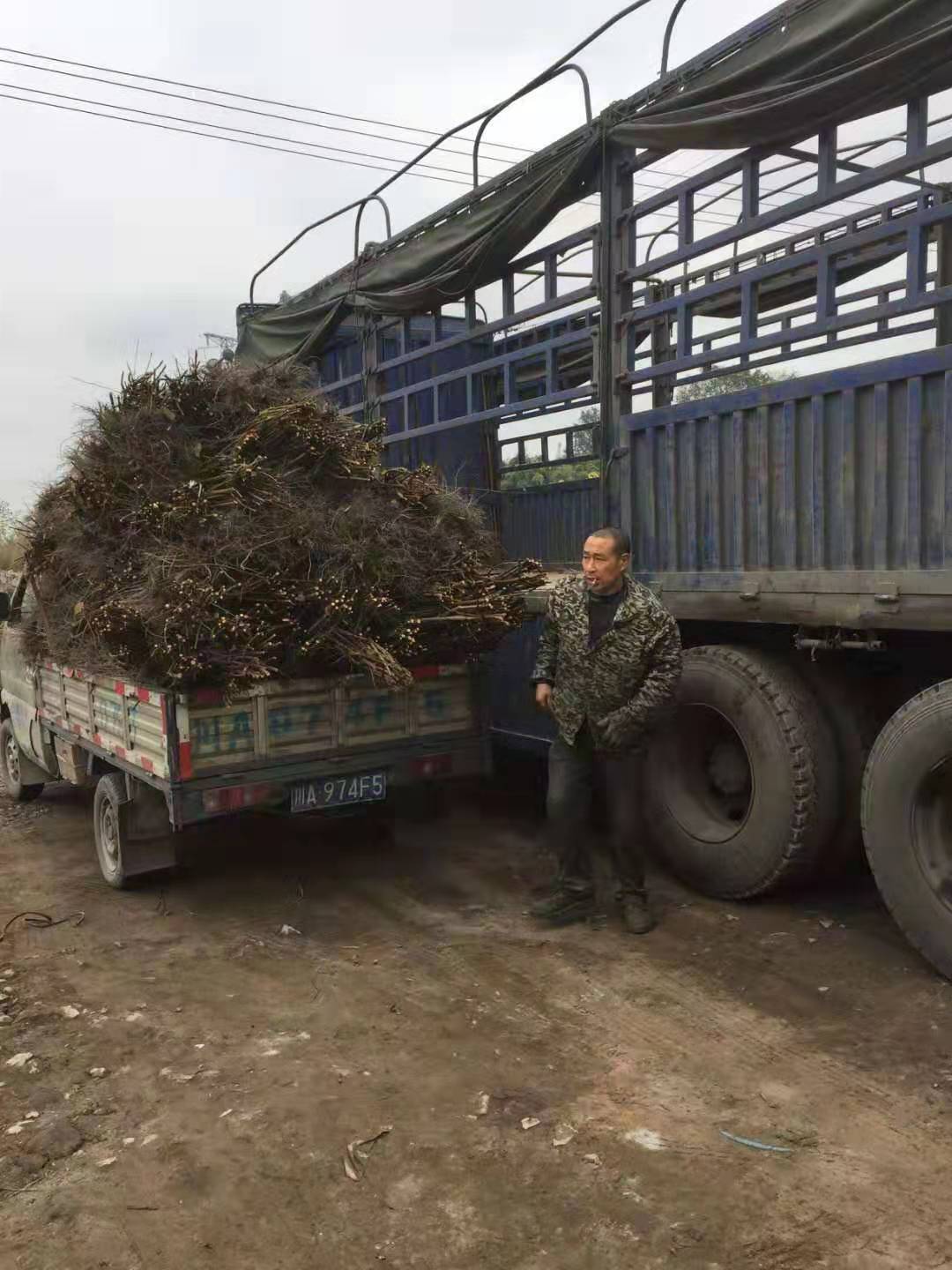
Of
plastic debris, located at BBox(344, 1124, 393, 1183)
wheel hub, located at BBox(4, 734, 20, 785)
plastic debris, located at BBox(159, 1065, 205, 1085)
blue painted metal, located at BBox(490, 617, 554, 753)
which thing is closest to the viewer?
plastic debris, located at BBox(344, 1124, 393, 1183)

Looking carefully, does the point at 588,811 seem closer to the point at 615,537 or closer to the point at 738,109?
the point at 615,537

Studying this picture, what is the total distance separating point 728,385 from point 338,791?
2818 millimetres

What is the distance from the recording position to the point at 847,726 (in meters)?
4.42

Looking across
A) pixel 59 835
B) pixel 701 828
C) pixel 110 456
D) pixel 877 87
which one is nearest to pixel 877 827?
pixel 701 828

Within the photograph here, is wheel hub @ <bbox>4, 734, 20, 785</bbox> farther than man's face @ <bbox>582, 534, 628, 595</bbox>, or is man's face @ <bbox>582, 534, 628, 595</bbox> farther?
wheel hub @ <bbox>4, 734, 20, 785</bbox>

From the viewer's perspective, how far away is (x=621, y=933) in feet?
14.6

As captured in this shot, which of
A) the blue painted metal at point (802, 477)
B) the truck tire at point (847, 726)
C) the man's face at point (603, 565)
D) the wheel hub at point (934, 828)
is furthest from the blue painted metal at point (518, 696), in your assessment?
the wheel hub at point (934, 828)

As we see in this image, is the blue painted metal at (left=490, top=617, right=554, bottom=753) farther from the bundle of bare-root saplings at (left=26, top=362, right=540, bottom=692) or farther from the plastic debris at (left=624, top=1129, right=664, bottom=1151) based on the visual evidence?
the plastic debris at (left=624, top=1129, right=664, bottom=1151)

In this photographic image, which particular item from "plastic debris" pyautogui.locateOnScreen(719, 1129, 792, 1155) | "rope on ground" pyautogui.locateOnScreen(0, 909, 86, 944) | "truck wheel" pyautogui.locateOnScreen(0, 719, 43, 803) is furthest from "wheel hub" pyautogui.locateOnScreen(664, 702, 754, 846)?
"truck wheel" pyautogui.locateOnScreen(0, 719, 43, 803)

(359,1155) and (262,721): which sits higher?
(262,721)

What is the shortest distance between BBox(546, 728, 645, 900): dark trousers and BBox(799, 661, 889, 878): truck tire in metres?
0.85

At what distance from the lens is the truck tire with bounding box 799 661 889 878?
438 cm

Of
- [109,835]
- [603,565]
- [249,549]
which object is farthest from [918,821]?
[109,835]

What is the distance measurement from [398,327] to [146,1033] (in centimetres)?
553
